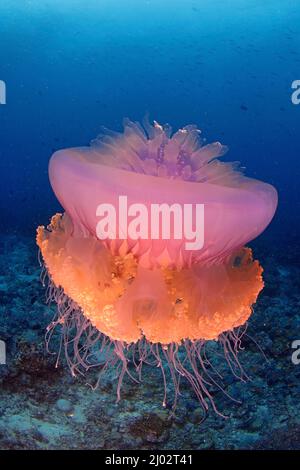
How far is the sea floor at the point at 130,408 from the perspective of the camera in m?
3.22

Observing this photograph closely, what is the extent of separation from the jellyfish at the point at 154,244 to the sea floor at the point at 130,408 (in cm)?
102

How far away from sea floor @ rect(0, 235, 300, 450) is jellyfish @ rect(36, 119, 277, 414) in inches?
40.1

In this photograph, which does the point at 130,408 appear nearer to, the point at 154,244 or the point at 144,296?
the point at 144,296

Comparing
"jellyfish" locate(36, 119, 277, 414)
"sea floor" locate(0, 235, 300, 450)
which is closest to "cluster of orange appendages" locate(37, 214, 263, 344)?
"jellyfish" locate(36, 119, 277, 414)

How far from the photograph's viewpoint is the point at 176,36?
16188 mm

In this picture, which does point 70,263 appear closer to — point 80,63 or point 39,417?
point 39,417

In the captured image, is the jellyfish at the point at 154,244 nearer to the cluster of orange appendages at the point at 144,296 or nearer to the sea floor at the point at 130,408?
the cluster of orange appendages at the point at 144,296

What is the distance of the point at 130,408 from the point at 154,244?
1.60 m

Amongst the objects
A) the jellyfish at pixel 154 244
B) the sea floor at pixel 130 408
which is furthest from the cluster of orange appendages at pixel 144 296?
the sea floor at pixel 130 408

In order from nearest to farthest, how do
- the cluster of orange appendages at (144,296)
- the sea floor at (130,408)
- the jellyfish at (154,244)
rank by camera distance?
the jellyfish at (154,244) < the cluster of orange appendages at (144,296) < the sea floor at (130,408)

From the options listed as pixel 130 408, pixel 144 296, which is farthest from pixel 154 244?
pixel 130 408

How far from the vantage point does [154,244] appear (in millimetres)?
2473

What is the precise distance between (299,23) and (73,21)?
7.44 metres
